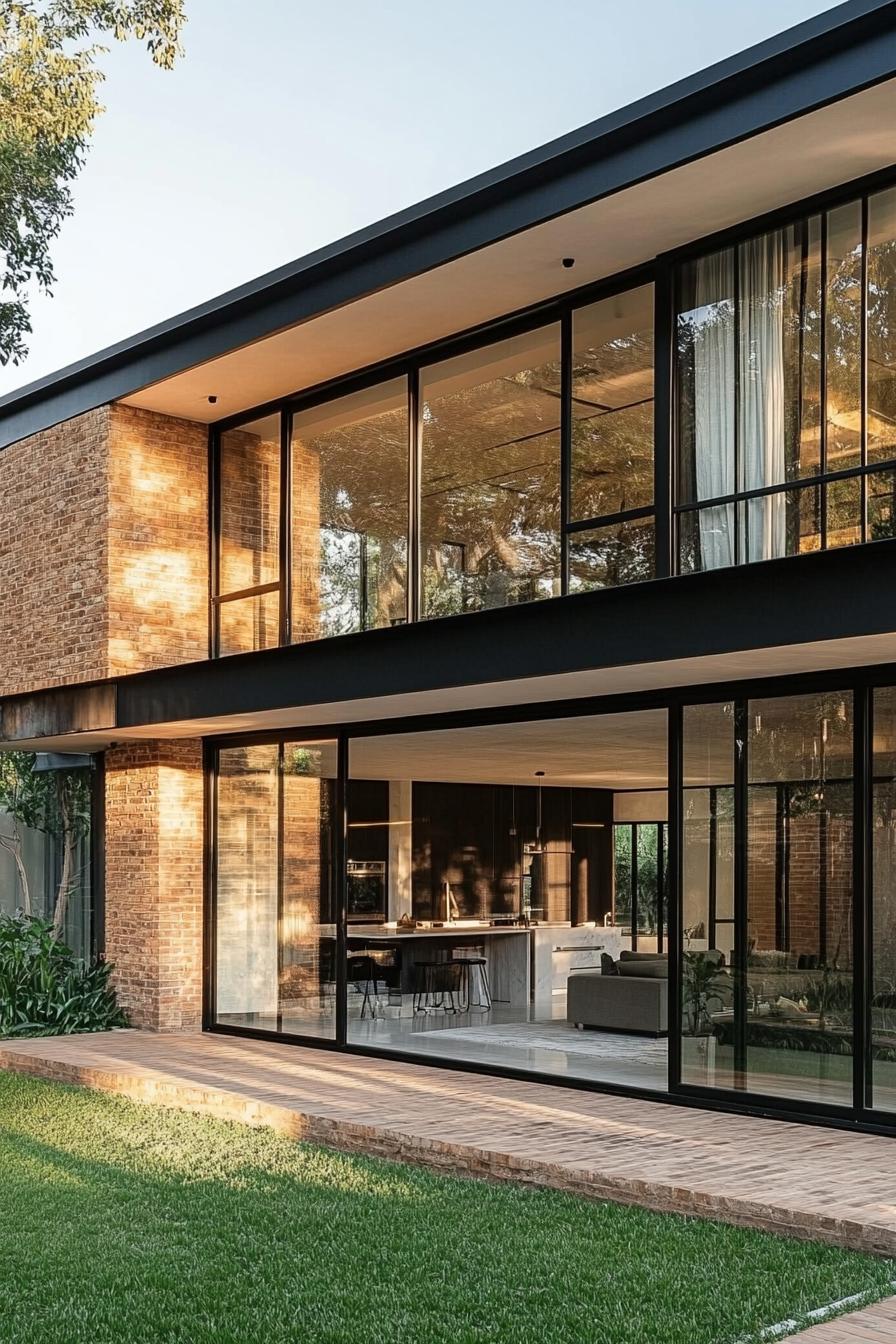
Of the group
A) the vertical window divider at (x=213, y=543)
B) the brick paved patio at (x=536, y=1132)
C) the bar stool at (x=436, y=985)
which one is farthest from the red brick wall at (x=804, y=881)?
the bar stool at (x=436, y=985)

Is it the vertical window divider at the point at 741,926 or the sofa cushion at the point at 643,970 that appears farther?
the sofa cushion at the point at 643,970

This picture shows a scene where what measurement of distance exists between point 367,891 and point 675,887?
A: 29.8 feet

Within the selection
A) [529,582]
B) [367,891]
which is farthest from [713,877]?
[367,891]

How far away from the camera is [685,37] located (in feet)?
94.1

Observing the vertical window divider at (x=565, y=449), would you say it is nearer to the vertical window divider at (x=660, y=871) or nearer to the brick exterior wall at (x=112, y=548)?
the brick exterior wall at (x=112, y=548)

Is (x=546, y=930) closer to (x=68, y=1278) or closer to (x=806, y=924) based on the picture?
(x=806, y=924)

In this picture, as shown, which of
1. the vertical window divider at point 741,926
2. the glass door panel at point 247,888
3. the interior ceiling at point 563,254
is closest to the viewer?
the interior ceiling at point 563,254

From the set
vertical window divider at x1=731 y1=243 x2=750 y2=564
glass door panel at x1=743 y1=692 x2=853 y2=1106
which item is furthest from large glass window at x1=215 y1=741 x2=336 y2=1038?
vertical window divider at x1=731 y1=243 x2=750 y2=564

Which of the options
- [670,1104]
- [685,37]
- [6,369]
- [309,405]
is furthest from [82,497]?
[685,37]

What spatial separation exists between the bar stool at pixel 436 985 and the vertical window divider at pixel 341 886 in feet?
12.6

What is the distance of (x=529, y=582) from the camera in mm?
9938

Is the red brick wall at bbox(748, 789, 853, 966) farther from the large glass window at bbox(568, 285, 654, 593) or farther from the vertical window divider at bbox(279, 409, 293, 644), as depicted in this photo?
the vertical window divider at bbox(279, 409, 293, 644)

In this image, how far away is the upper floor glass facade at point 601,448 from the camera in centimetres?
818

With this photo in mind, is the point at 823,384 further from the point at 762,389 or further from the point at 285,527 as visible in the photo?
the point at 285,527
